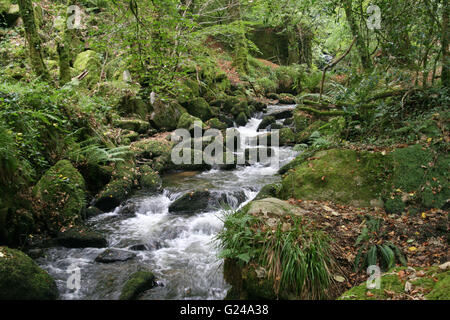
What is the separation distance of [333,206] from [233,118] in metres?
10.3

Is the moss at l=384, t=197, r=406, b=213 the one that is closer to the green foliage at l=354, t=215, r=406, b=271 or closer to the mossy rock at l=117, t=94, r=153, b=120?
the green foliage at l=354, t=215, r=406, b=271

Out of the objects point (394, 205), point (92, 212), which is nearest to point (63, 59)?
point (92, 212)

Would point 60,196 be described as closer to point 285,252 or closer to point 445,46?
point 285,252

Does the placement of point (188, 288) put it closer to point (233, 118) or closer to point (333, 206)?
point (333, 206)

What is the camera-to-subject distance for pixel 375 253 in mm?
3309

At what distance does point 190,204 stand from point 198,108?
756 centimetres

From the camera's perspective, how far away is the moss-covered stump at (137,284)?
379 cm

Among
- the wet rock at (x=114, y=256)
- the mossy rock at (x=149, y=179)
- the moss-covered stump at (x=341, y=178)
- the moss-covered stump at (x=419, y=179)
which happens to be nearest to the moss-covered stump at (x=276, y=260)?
the moss-covered stump at (x=341, y=178)

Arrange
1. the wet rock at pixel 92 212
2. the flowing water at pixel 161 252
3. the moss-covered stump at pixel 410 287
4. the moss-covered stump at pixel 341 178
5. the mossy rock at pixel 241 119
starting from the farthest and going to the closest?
the mossy rock at pixel 241 119
the wet rock at pixel 92 212
the moss-covered stump at pixel 341 178
the flowing water at pixel 161 252
the moss-covered stump at pixel 410 287

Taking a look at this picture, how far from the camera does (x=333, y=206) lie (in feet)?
15.2

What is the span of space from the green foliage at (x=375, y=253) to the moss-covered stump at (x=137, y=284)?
287 cm

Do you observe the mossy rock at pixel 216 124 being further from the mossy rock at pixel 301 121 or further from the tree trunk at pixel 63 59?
the tree trunk at pixel 63 59
